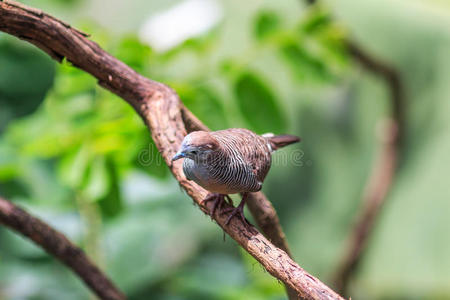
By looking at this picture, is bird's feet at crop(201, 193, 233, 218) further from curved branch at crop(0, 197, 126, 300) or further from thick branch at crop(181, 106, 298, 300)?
curved branch at crop(0, 197, 126, 300)

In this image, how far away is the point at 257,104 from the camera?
1.77m

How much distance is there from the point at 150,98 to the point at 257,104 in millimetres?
618

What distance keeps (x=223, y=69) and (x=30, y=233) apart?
2.87ft

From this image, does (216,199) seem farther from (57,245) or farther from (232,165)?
(57,245)

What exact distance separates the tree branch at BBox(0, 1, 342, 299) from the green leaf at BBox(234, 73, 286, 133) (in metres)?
0.47

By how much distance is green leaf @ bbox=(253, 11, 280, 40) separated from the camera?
6.22 feet

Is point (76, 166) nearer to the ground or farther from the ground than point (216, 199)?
farther from the ground

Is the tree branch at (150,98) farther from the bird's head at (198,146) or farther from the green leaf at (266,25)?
the green leaf at (266,25)

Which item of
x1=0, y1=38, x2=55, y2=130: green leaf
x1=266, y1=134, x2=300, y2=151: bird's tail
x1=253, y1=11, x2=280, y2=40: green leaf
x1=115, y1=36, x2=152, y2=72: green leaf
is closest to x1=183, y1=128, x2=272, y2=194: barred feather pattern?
x1=266, y1=134, x2=300, y2=151: bird's tail

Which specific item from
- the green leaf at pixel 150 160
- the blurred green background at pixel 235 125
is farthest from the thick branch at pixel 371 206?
the green leaf at pixel 150 160

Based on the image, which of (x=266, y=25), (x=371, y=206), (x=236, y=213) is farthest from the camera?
(x=371, y=206)

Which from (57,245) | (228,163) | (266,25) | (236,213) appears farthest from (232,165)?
(266,25)

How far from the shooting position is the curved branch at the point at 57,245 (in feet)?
4.34

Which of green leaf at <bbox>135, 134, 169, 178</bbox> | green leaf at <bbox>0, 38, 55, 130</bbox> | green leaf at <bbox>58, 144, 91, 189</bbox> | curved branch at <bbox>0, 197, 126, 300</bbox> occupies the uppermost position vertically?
green leaf at <bbox>0, 38, 55, 130</bbox>
